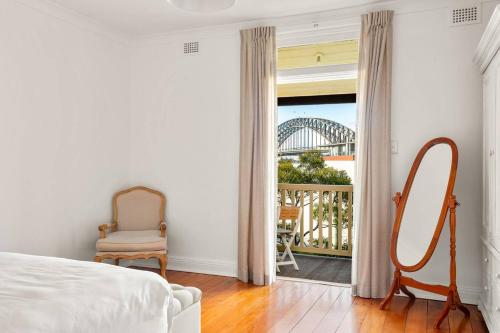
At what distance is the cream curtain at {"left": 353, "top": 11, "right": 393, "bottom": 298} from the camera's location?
12.0 ft

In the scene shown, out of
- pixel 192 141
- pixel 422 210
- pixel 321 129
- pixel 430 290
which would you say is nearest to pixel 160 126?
pixel 192 141

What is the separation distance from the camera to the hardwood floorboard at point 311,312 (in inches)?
116

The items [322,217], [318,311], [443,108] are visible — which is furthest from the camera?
[322,217]

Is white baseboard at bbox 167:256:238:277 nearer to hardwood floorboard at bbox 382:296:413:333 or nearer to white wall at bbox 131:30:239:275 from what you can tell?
white wall at bbox 131:30:239:275

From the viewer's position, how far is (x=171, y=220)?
4.64 metres

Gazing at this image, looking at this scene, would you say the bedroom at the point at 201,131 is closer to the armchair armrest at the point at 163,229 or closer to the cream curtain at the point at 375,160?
the cream curtain at the point at 375,160

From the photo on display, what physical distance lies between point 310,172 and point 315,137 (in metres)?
0.49

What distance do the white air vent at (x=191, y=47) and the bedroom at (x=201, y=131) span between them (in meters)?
0.06

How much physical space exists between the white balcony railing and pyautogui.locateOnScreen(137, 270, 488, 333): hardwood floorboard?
4.57 feet

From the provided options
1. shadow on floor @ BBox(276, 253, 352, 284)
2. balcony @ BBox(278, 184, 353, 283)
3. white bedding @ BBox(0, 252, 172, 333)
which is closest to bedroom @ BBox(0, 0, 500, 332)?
shadow on floor @ BBox(276, 253, 352, 284)

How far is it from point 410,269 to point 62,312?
260cm

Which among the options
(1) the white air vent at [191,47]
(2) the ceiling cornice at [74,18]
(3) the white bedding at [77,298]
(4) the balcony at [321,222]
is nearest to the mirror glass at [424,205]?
(4) the balcony at [321,222]

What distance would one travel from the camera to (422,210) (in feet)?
11.3

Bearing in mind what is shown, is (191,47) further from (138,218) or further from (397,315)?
(397,315)
